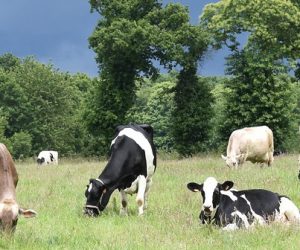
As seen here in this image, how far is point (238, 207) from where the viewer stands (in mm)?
9375

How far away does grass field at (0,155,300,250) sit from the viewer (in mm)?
7898

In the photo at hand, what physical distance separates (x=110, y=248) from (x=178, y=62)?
3772 centimetres

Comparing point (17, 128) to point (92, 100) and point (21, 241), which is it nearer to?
point (92, 100)

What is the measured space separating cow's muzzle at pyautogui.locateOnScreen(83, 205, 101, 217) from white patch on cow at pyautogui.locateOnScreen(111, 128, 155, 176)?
172 centimetres

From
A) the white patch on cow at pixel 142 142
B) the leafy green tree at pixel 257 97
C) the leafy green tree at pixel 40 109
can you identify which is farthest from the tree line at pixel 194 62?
the white patch on cow at pixel 142 142

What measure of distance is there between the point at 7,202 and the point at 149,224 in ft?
9.77

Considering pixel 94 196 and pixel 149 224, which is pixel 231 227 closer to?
pixel 149 224

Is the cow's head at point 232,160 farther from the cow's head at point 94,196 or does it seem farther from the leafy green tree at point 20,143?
the leafy green tree at point 20,143

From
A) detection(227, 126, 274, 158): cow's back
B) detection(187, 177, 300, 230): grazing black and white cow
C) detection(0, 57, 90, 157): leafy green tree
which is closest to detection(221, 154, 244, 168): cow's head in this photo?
detection(227, 126, 274, 158): cow's back

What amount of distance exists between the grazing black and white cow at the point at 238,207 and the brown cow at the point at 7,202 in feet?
9.46

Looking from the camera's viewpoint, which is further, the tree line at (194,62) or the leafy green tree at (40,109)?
the leafy green tree at (40,109)

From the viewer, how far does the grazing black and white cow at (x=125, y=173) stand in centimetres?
1138

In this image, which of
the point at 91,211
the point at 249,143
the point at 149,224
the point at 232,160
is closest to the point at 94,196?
the point at 91,211

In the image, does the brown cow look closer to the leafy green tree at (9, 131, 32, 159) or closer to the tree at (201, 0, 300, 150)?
the tree at (201, 0, 300, 150)
